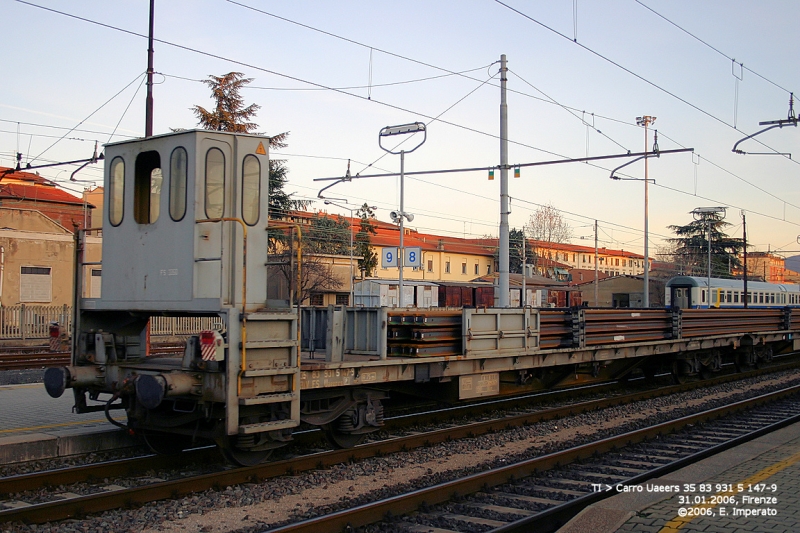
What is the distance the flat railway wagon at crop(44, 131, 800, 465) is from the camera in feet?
24.2

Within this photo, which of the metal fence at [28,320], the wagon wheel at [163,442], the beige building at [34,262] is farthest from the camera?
the beige building at [34,262]

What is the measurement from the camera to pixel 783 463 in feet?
26.8

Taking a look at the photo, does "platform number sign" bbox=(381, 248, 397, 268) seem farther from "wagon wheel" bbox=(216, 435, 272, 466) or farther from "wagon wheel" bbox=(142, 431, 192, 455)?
"wagon wheel" bbox=(216, 435, 272, 466)

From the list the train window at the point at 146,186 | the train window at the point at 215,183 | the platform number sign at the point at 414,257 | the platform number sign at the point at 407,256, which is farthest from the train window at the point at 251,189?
the platform number sign at the point at 414,257

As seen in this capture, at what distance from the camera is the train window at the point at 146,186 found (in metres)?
8.44

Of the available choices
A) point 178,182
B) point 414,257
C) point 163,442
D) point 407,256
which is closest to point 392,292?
point 407,256

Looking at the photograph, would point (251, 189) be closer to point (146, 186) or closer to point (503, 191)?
point (146, 186)

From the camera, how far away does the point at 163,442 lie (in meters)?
8.75

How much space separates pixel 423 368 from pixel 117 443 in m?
4.08

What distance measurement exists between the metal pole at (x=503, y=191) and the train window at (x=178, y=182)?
33.8ft

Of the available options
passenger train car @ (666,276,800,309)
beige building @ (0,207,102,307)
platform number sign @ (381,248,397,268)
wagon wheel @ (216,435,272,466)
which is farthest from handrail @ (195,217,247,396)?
passenger train car @ (666,276,800,309)

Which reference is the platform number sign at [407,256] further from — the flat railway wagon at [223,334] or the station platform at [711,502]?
the station platform at [711,502]

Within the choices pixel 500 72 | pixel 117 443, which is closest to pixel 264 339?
pixel 117 443

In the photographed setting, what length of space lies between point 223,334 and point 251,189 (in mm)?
1915
